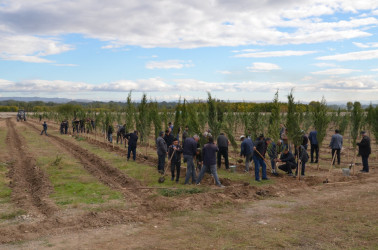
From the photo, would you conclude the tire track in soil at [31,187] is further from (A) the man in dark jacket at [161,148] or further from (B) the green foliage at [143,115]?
(B) the green foliage at [143,115]

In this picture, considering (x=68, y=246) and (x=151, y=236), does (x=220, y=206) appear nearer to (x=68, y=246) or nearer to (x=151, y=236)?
(x=151, y=236)

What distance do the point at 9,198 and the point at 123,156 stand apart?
9490mm

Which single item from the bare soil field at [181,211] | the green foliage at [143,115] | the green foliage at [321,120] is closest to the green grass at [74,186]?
the bare soil field at [181,211]

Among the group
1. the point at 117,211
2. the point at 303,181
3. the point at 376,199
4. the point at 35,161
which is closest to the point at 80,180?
the point at 117,211

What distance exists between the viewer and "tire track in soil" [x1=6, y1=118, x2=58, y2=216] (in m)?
9.07

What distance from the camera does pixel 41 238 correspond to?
693 centimetres

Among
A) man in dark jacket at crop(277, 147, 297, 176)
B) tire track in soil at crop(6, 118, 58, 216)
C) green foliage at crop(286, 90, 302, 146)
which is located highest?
green foliage at crop(286, 90, 302, 146)

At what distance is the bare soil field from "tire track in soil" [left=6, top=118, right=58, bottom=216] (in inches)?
1.4

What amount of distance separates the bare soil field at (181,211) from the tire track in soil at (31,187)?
1.4 inches

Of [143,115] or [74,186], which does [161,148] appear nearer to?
[74,186]

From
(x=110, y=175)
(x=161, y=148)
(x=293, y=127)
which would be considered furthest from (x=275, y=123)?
(x=110, y=175)

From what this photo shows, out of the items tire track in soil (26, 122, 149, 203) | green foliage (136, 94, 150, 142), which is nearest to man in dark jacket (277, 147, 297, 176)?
tire track in soil (26, 122, 149, 203)

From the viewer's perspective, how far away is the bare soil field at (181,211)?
6.80 meters

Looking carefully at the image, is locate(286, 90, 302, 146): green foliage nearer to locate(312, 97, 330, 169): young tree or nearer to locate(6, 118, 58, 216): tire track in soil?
locate(312, 97, 330, 169): young tree
